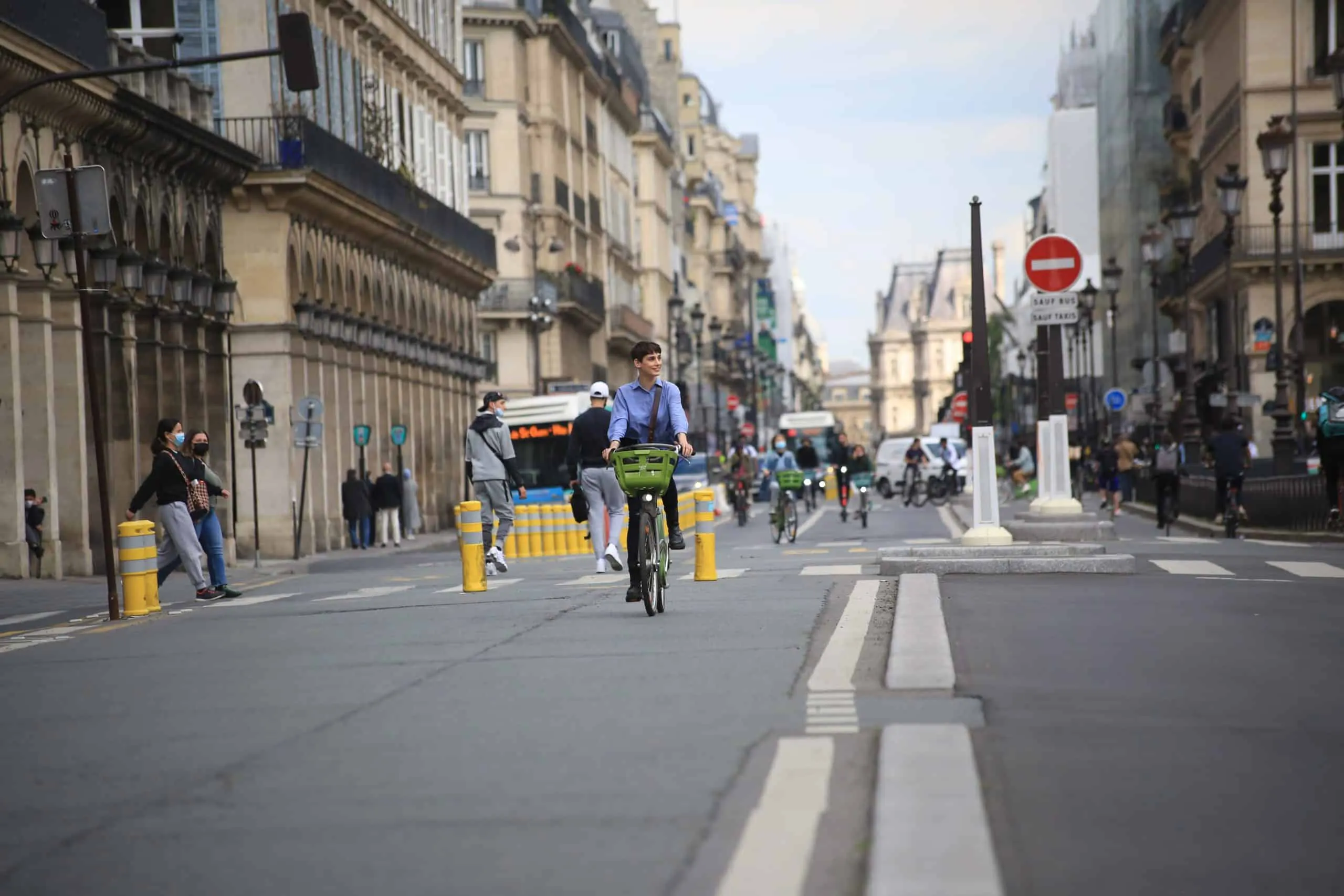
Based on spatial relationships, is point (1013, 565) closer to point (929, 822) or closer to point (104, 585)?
point (929, 822)

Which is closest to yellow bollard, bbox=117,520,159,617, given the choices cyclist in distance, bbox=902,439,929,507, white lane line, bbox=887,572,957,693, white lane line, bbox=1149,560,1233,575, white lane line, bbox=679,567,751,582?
white lane line, bbox=679,567,751,582

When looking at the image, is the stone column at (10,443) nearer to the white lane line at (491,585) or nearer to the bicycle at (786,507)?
the bicycle at (786,507)

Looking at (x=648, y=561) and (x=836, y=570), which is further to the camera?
(x=836, y=570)

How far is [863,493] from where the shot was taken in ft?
137

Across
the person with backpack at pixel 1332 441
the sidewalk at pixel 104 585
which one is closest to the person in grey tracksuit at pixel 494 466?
the sidewalk at pixel 104 585

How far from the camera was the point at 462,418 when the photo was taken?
6562cm

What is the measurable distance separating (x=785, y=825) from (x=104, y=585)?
949 inches

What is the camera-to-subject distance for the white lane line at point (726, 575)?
19.6m

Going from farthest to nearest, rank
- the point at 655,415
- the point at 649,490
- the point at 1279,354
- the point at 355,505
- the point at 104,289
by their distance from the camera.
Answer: the point at 355,505 → the point at 1279,354 → the point at 104,289 → the point at 655,415 → the point at 649,490

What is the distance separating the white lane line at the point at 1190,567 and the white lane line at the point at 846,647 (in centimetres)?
416

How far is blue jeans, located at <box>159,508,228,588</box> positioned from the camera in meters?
22.0

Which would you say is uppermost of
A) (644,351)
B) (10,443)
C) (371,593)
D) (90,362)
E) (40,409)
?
(90,362)

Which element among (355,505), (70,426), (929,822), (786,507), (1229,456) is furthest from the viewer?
(355,505)

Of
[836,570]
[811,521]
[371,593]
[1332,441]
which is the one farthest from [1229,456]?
[811,521]
